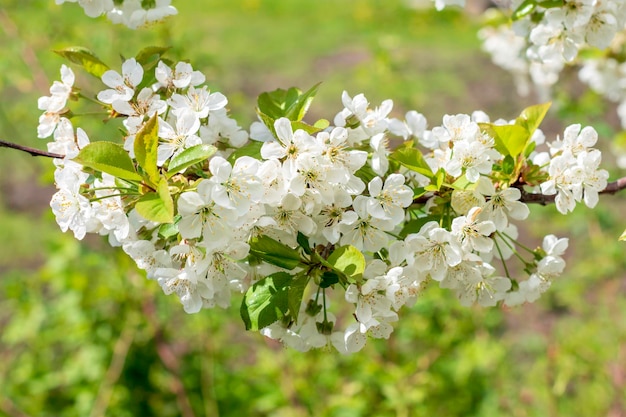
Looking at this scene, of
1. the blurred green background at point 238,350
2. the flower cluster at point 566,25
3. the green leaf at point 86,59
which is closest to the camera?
the green leaf at point 86,59

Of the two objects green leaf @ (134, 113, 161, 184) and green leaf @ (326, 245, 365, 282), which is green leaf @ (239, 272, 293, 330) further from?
green leaf @ (134, 113, 161, 184)

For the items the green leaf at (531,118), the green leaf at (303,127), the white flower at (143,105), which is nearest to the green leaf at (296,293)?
the green leaf at (303,127)

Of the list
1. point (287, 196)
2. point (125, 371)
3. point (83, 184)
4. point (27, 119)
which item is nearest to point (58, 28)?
point (27, 119)

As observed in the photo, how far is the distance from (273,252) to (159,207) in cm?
20

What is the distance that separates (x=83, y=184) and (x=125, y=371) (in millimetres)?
1990

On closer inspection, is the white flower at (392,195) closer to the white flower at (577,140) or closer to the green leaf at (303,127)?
the green leaf at (303,127)

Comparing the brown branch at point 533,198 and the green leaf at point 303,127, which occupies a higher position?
the green leaf at point 303,127

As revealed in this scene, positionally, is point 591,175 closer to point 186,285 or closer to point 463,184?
point 463,184

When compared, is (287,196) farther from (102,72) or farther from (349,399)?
(349,399)

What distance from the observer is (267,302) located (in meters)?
1.04

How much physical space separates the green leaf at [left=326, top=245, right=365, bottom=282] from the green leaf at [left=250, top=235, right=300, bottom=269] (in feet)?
0.22

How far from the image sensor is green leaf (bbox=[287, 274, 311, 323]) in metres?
1.01

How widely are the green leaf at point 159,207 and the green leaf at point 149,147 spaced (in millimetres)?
47

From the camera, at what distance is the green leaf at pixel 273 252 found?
3.29 ft
